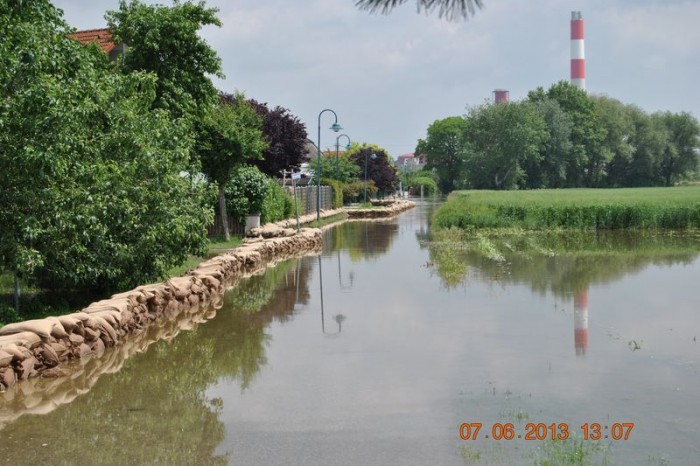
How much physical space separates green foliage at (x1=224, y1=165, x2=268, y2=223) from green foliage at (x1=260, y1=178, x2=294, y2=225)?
0.34 metres

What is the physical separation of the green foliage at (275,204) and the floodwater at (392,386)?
1387 centimetres

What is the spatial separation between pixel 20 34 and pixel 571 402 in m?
8.48

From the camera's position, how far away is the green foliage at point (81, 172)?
10312 mm

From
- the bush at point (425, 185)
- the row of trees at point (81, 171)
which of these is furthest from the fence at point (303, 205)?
the bush at point (425, 185)

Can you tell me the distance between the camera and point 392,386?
310 inches

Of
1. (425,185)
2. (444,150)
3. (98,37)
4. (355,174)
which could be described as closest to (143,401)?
(98,37)

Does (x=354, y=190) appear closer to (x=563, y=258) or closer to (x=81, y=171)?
(x=563, y=258)

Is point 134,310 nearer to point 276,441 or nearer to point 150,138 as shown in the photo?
point 150,138

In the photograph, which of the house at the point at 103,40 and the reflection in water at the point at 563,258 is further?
the house at the point at 103,40

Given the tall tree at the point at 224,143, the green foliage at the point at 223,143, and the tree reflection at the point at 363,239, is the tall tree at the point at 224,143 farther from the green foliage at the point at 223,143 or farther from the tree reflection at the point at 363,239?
the tree reflection at the point at 363,239

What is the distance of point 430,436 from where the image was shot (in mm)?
6293

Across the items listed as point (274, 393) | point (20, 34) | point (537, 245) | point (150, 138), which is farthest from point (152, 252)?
point (537, 245)
